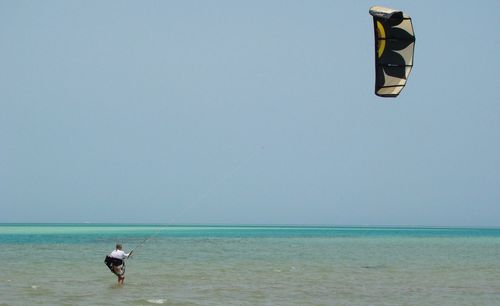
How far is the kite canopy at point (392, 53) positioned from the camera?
1283 centimetres

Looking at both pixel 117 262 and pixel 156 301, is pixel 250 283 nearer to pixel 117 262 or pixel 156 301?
pixel 117 262

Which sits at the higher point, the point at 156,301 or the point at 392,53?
the point at 392,53

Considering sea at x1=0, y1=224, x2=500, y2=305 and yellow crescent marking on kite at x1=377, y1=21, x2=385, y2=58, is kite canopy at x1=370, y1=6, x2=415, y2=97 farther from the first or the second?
sea at x1=0, y1=224, x2=500, y2=305

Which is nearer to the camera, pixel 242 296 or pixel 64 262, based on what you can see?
pixel 242 296

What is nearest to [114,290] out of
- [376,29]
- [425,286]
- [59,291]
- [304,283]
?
[59,291]

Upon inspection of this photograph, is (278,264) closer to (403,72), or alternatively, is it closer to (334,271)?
(334,271)

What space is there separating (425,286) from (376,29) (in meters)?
8.45

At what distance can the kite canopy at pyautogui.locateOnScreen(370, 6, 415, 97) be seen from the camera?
42.1ft

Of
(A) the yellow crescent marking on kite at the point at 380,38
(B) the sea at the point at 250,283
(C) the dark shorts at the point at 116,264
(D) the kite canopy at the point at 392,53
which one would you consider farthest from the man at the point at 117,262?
(A) the yellow crescent marking on kite at the point at 380,38

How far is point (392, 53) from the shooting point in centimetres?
1314

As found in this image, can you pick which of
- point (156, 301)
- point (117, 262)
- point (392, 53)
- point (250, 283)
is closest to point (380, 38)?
point (392, 53)

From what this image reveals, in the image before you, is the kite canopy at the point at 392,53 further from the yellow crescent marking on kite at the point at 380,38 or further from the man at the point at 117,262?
the man at the point at 117,262

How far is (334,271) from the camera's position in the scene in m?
23.2

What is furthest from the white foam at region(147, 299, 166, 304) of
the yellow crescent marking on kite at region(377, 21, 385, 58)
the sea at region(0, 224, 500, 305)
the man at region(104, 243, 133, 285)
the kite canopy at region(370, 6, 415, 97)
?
the yellow crescent marking on kite at region(377, 21, 385, 58)
